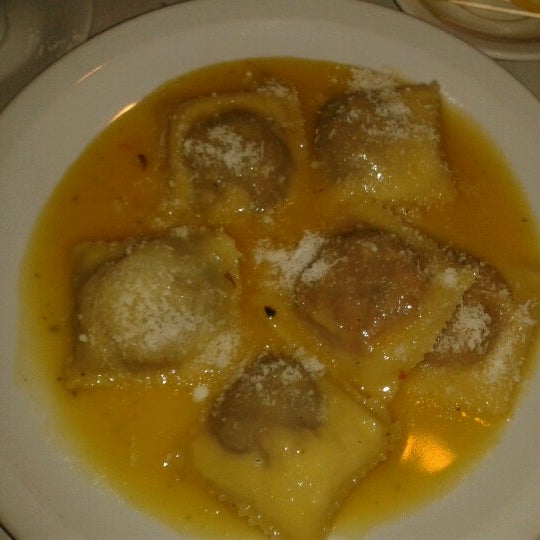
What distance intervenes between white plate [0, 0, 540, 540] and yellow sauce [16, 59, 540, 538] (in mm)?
65

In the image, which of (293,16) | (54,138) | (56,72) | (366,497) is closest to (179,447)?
(366,497)

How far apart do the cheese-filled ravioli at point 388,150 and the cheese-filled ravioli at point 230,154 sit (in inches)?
9.2

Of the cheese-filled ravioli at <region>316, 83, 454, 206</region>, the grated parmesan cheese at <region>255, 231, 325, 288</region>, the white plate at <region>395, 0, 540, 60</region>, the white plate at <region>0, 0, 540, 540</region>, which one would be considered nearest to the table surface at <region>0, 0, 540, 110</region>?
the white plate at <region>395, 0, 540, 60</region>

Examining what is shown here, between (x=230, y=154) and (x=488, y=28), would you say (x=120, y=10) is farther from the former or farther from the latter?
(x=488, y=28)

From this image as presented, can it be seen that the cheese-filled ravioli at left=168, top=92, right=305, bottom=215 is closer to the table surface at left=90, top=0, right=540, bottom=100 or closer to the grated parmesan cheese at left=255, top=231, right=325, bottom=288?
the grated parmesan cheese at left=255, top=231, right=325, bottom=288

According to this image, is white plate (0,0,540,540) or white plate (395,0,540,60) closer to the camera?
white plate (0,0,540,540)

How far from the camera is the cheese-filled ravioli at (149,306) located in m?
2.85

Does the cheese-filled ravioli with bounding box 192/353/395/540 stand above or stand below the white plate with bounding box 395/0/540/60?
below

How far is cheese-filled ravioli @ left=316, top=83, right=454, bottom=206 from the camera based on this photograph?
3150mm

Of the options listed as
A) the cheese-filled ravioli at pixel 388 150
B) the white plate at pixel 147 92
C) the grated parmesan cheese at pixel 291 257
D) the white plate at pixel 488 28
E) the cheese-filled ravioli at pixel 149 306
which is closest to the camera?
the white plate at pixel 147 92

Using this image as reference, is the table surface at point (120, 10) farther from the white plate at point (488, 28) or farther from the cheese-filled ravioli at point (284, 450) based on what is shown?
the cheese-filled ravioli at point (284, 450)

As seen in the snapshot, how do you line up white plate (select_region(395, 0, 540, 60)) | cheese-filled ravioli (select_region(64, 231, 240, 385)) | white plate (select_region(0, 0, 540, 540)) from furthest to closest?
white plate (select_region(395, 0, 540, 60)) → cheese-filled ravioli (select_region(64, 231, 240, 385)) → white plate (select_region(0, 0, 540, 540))

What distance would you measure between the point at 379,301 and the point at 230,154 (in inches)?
36.1

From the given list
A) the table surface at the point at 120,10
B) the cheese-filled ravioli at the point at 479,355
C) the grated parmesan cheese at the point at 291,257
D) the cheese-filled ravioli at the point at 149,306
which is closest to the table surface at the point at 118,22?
the table surface at the point at 120,10
